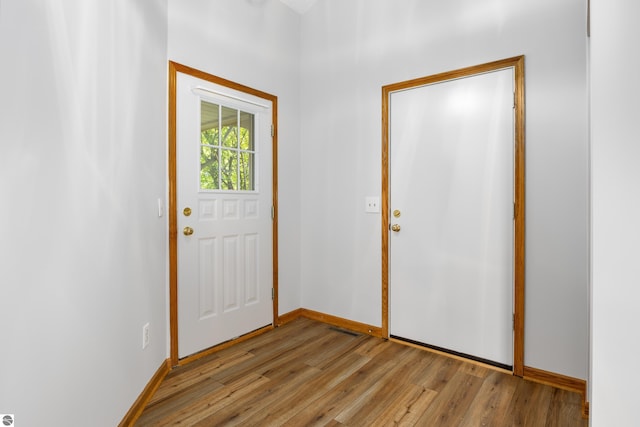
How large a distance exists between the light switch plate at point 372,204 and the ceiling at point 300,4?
1.97 metres

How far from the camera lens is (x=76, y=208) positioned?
50.4 inches

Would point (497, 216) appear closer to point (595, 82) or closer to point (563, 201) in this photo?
point (563, 201)

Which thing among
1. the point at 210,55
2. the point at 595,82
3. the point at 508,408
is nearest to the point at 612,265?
the point at 595,82

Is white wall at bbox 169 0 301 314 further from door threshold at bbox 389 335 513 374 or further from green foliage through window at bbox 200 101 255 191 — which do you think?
door threshold at bbox 389 335 513 374

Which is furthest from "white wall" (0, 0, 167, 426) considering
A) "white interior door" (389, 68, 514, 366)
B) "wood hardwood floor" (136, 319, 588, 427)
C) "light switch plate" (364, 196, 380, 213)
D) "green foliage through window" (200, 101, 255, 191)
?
"white interior door" (389, 68, 514, 366)

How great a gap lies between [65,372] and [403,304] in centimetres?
220

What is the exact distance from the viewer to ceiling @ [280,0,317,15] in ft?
10.3

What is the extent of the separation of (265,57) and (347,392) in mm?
2717

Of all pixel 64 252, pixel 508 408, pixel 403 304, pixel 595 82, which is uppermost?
pixel 595 82

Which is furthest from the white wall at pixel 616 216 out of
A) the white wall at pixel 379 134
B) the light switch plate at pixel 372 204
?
the light switch plate at pixel 372 204

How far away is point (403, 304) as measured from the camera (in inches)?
107

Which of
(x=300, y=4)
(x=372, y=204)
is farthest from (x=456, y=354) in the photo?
(x=300, y=4)

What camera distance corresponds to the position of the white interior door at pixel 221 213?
2383 millimetres

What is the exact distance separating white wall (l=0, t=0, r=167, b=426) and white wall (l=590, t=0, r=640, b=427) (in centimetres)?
157
